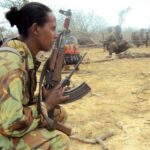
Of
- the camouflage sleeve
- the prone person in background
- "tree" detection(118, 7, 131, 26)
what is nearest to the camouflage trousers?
the camouflage sleeve

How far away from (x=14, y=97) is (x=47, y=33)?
19.5 inches

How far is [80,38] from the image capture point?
23438 mm

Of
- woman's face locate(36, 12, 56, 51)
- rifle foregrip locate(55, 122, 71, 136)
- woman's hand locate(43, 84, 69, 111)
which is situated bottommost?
rifle foregrip locate(55, 122, 71, 136)

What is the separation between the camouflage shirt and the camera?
2.22m

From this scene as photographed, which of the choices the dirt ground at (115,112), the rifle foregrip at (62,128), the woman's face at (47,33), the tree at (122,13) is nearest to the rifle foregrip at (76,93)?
the rifle foregrip at (62,128)

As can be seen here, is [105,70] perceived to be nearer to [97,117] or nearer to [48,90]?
[97,117]

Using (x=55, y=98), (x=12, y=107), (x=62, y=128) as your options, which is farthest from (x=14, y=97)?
(x=62, y=128)

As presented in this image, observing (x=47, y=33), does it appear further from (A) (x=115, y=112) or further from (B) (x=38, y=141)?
(A) (x=115, y=112)

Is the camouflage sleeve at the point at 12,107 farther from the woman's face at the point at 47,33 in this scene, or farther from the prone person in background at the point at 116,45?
the prone person in background at the point at 116,45

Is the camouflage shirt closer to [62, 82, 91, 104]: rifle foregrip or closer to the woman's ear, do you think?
the woman's ear

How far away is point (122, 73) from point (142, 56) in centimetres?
511

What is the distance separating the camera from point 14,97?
223 cm

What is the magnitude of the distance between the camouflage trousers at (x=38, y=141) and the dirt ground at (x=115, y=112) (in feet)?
6.13

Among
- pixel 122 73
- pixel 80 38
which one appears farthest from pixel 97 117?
pixel 80 38
